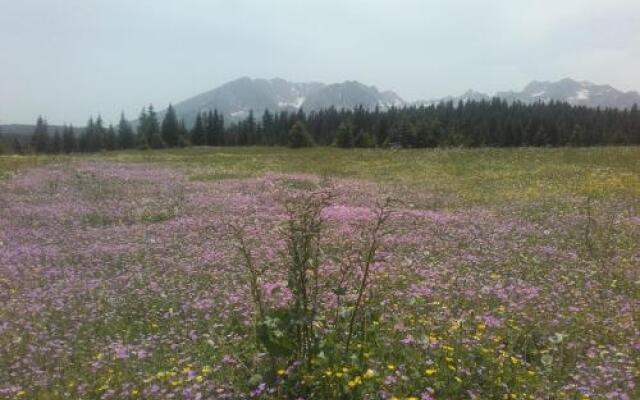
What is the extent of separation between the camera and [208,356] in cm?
813

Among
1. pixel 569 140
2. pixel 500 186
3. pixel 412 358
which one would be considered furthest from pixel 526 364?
pixel 569 140

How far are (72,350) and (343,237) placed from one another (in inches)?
385

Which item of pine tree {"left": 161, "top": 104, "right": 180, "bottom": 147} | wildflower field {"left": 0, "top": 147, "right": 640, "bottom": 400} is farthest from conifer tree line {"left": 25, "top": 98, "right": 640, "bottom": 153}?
wildflower field {"left": 0, "top": 147, "right": 640, "bottom": 400}

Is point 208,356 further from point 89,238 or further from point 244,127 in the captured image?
point 244,127

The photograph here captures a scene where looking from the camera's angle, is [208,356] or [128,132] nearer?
[208,356]

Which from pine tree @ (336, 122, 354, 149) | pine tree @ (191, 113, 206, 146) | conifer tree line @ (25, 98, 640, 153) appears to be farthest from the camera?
pine tree @ (191, 113, 206, 146)

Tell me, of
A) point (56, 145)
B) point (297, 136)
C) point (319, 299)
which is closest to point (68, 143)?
point (56, 145)

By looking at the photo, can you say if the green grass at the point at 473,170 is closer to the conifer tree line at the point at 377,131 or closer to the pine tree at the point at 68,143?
the conifer tree line at the point at 377,131

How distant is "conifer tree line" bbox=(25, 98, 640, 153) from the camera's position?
344 ft

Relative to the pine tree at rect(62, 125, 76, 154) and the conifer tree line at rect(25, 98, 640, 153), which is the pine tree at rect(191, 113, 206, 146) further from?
the pine tree at rect(62, 125, 76, 154)

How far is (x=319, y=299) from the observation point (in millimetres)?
9891

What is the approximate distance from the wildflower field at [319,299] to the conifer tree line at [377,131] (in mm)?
71342

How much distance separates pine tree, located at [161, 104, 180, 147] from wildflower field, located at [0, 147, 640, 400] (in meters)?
A: 102

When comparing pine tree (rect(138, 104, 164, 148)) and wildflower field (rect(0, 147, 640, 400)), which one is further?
pine tree (rect(138, 104, 164, 148))
